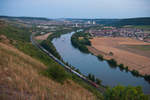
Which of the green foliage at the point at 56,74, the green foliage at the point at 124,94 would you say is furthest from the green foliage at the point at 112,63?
the green foliage at the point at 124,94

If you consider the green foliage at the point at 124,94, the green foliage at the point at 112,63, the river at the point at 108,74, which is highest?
the green foliage at the point at 124,94

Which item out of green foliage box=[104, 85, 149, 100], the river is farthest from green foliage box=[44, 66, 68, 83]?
the river

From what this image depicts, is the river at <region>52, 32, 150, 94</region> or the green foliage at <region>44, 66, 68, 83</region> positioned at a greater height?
the green foliage at <region>44, 66, 68, 83</region>

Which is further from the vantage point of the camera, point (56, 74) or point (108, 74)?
point (108, 74)

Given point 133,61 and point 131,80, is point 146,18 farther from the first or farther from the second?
point 131,80

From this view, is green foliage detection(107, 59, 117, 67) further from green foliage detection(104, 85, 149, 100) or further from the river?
green foliage detection(104, 85, 149, 100)

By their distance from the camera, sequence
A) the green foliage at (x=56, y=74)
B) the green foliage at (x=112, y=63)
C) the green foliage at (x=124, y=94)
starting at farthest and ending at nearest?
1. the green foliage at (x=112, y=63)
2. the green foliage at (x=56, y=74)
3. the green foliage at (x=124, y=94)

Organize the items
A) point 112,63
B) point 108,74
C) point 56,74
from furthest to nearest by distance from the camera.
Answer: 1. point 112,63
2. point 108,74
3. point 56,74

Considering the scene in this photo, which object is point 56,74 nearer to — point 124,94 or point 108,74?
point 124,94

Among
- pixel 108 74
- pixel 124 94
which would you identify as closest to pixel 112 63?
pixel 108 74

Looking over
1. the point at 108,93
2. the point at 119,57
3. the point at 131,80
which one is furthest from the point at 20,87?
the point at 119,57

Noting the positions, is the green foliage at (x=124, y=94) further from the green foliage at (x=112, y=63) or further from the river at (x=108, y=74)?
the green foliage at (x=112, y=63)
